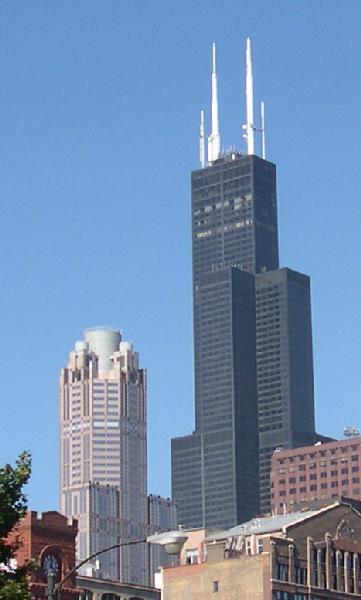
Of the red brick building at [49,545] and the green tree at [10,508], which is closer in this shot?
the green tree at [10,508]

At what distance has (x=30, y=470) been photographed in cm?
6738

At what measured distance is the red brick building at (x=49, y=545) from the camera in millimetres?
167462

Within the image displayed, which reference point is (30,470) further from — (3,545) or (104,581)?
(104,581)

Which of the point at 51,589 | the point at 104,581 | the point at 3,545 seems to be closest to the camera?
the point at 51,589

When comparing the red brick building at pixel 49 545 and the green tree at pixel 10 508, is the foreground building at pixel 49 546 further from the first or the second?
the green tree at pixel 10 508

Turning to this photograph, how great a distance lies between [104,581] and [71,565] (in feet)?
96.7

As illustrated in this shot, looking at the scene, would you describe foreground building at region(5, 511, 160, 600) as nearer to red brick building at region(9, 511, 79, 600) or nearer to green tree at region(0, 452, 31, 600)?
red brick building at region(9, 511, 79, 600)

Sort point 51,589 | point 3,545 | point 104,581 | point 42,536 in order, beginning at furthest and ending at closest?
point 104,581 < point 42,536 < point 3,545 < point 51,589

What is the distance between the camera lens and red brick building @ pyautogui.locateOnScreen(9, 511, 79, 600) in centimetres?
16746

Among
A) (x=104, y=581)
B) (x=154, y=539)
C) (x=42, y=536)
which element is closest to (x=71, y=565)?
(x=42, y=536)

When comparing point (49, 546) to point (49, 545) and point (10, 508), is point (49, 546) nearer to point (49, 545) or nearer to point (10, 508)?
point (49, 545)

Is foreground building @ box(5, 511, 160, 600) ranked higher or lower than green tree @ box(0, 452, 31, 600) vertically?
higher

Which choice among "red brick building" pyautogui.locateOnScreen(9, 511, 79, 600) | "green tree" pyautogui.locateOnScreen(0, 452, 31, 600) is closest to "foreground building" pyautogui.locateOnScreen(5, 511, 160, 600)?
"red brick building" pyautogui.locateOnScreen(9, 511, 79, 600)

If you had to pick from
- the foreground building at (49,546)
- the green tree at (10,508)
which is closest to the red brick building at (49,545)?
the foreground building at (49,546)
